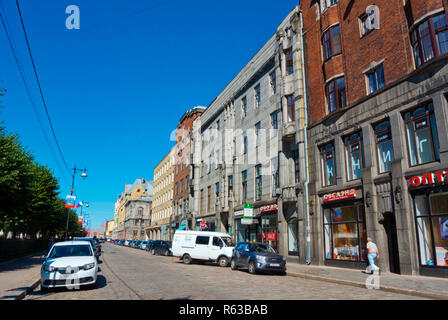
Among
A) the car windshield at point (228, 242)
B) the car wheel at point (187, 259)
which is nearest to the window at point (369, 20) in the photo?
the car windshield at point (228, 242)

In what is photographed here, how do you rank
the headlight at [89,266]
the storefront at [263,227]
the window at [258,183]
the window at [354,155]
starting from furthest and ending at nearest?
1. the window at [258,183]
2. the storefront at [263,227]
3. the window at [354,155]
4. the headlight at [89,266]

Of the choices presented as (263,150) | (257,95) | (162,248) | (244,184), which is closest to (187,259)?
(244,184)

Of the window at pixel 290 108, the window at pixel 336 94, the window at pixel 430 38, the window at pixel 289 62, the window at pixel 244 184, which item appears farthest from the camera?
the window at pixel 244 184

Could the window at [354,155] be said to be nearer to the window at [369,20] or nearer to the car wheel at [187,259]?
the window at [369,20]

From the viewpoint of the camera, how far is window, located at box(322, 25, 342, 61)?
21500mm

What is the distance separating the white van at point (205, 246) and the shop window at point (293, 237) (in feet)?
14.1

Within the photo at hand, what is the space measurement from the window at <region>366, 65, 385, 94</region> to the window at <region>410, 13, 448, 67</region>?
2.25 meters

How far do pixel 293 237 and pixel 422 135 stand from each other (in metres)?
11.7

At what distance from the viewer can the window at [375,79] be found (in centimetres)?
1802

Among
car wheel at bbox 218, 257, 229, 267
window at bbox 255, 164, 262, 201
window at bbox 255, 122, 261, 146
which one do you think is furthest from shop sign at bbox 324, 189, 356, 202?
window at bbox 255, 122, 261, 146

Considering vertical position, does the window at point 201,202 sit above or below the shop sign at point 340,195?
above

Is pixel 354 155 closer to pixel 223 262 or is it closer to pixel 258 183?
pixel 223 262

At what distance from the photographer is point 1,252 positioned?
23.2 m

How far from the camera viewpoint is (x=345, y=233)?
19.3 m
